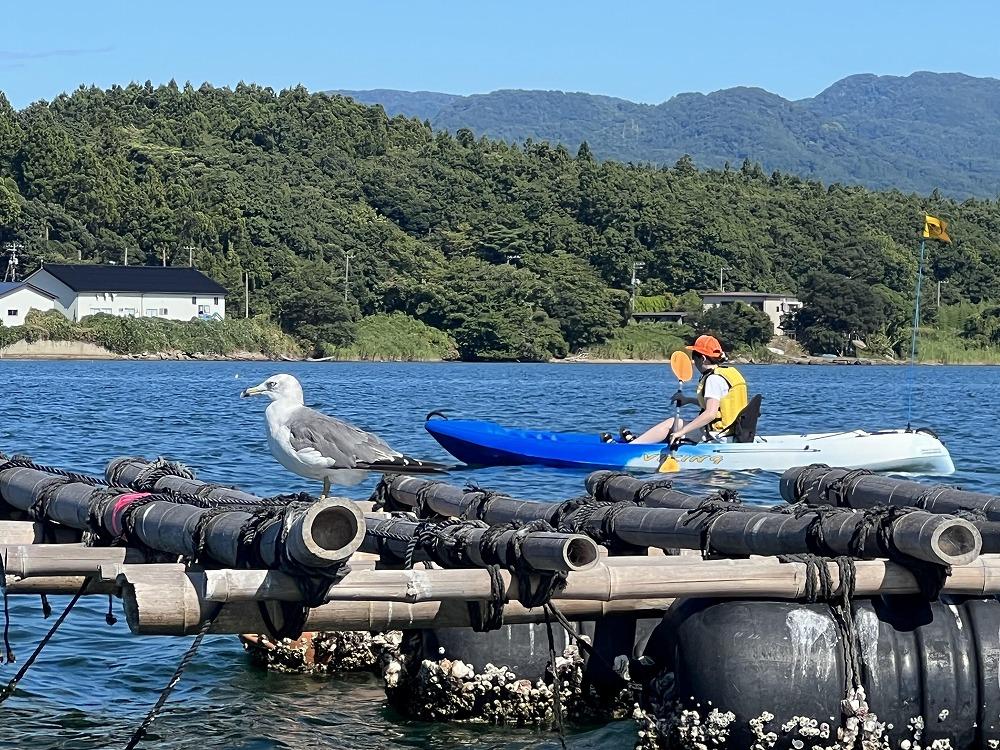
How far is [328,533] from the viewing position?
6.62 meters

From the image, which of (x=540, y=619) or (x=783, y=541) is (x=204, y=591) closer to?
(x=540, y=619)

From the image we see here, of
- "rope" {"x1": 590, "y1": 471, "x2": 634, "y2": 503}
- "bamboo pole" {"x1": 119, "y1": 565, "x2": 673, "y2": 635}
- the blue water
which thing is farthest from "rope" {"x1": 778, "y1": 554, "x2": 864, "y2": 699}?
"rope" {"x1": 590, "y1": 471, "x2": 634, "y2": 503}

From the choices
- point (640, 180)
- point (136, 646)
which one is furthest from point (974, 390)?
point (640, 180)

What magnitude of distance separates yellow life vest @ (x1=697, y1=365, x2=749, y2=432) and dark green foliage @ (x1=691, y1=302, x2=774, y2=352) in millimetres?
97039

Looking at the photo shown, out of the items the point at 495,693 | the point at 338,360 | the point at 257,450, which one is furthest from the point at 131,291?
the point at 495,693

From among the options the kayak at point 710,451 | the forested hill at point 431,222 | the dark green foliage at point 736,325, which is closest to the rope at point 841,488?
the kayak at point 710,451

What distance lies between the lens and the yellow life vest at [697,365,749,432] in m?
18.8

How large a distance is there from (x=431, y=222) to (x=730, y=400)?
11765 cm

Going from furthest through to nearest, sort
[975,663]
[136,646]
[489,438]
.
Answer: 1. [489,438]
2. [136,646]
3. [975,663]

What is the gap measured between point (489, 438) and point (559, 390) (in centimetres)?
3806

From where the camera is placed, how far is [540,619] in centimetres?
790

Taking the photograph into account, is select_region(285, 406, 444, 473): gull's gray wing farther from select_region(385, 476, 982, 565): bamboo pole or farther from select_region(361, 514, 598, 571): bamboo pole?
select_region(361, 514, 598, 571): bamboo pole

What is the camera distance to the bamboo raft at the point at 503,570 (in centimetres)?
680

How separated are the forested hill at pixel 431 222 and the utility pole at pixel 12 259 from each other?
926 mm
